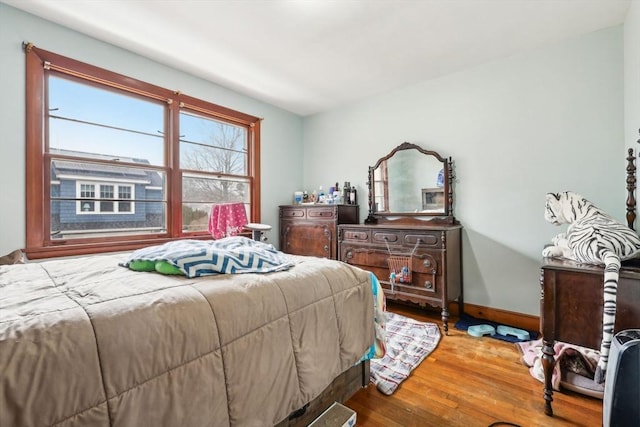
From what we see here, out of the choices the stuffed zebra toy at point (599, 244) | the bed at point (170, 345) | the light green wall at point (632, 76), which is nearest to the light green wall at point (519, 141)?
the light green wall at point (632, 76)

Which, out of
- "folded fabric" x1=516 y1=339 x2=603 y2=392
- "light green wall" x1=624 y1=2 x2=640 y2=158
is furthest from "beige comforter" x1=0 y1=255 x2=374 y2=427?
"light green wall" x1=624 y1=2 x2=640 y2=158

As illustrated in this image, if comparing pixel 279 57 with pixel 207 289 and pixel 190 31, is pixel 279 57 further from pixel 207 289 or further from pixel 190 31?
pixel 207 289

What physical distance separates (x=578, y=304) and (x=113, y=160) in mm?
3533

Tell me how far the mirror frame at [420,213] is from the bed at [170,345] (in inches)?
75.6

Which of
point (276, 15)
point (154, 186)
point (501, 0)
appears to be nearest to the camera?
point (501, 0)

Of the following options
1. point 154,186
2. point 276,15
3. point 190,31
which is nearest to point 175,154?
point 154,186

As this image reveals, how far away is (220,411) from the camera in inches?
36.2

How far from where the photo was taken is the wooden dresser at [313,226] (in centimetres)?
340

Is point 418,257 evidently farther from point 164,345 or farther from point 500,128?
point 164,345

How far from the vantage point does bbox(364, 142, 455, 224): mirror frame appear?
3020 mm

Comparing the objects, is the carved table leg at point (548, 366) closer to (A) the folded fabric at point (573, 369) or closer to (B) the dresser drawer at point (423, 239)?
(A) the folded fabric at point (573, 369)

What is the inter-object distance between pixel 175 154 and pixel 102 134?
Answer: 0.62 metres

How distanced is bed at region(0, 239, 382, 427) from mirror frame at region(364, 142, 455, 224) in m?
1.92

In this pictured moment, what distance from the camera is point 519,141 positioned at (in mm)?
2646
